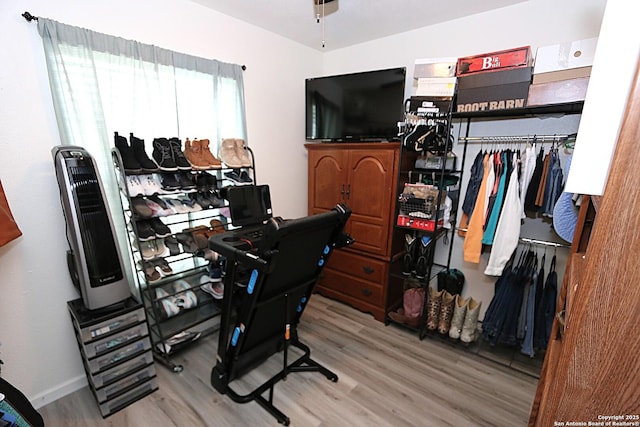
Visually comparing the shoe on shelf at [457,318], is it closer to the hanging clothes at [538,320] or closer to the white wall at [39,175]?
the hanging clothes at [538,320]

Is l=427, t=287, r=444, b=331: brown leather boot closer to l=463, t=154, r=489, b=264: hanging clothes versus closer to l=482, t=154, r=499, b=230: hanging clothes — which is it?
l=463, t=154, r=489, b=264: hanging clothes

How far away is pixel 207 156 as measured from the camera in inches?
83.5

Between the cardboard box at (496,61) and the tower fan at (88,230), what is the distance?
100 inches

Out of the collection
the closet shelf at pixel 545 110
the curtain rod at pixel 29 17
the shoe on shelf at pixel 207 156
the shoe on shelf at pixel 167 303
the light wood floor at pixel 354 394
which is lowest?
the light wood floor at pixel 354 394

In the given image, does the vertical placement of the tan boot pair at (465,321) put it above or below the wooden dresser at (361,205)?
below

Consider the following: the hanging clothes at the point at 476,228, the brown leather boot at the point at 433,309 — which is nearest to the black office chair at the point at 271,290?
the brown leather boot at the point at 433,309

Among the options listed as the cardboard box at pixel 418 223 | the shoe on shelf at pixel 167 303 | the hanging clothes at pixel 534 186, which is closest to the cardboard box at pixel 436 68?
the hanging clothes at pixel 534 186

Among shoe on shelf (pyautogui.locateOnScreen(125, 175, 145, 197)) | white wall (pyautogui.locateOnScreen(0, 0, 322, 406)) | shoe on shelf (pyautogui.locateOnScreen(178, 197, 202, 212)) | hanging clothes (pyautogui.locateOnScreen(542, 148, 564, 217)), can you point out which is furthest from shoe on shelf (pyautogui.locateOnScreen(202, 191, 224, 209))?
hanging clothes (pyautogui.locateOnScreen(542, 148, 564, 217))

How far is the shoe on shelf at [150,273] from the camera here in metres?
1.86

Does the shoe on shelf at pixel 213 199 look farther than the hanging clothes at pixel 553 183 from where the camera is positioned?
Yes

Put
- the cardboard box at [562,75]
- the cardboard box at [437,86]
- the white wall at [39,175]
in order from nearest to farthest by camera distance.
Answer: the white wall at [39,175] < the cardboard box at [562,75] < the cardboard box at [437,86]

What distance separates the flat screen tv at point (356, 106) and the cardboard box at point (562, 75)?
92cm

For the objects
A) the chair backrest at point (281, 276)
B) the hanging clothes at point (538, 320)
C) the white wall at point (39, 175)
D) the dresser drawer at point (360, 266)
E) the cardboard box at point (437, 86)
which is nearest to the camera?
the chair backrest at point (281, 276)

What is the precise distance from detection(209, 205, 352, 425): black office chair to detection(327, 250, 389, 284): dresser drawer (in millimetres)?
887
